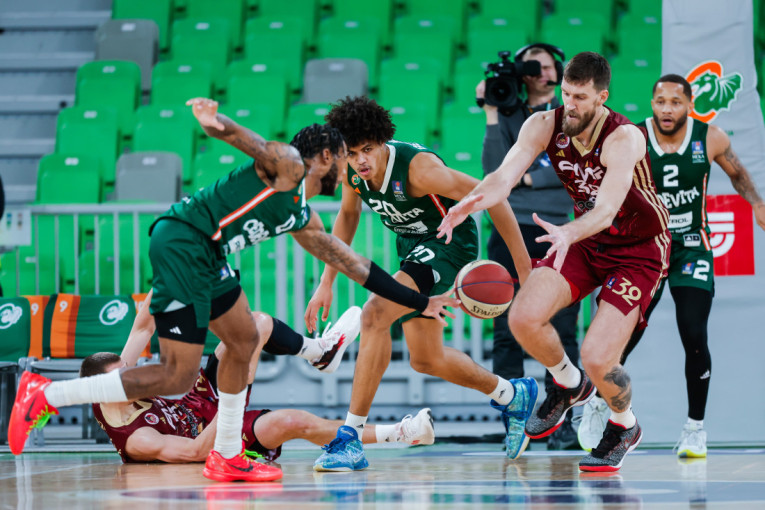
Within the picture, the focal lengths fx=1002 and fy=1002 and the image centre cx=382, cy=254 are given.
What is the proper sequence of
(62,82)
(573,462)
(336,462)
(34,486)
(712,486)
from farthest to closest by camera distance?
(62,82), (573,462), (336,462), (34,486), (712,486)

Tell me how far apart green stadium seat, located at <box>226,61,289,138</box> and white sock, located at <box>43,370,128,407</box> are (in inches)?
248

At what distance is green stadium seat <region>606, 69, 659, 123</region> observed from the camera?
1017 centimetres

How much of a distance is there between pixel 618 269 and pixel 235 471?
2.23m

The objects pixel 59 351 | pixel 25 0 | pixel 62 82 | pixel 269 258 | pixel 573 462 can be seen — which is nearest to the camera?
pixel 573 462

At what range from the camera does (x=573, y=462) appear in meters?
5.89

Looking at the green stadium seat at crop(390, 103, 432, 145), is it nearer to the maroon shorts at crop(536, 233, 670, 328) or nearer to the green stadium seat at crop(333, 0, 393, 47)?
the green stadium seat at crop(333, 0, 393, 47)

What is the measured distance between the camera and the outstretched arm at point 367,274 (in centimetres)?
489

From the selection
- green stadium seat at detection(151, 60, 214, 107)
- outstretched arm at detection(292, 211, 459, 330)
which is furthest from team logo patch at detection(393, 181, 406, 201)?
green stadium seat at detection(151, 60, 214, 107)


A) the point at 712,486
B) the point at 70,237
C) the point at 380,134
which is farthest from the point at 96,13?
the point at 712,486

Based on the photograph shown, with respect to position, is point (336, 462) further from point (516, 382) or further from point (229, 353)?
point (516, 382)

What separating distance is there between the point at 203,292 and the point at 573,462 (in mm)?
2523

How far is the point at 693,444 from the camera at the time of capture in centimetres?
604

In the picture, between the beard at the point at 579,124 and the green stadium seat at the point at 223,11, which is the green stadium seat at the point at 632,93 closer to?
the green stadium seat at the point at 223,11

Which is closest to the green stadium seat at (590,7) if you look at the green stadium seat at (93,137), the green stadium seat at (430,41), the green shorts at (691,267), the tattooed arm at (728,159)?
the green stadium seat at (430,41)
